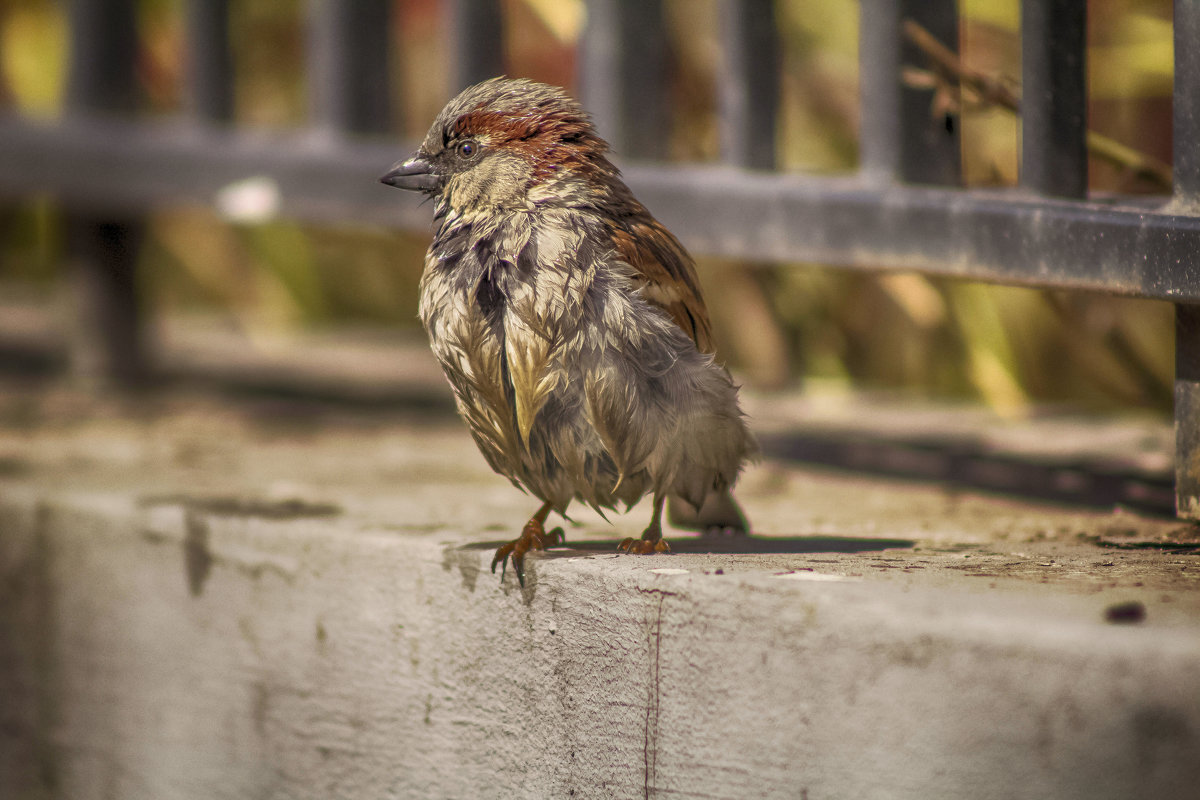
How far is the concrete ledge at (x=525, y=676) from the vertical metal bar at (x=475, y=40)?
1.48 m

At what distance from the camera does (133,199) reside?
189 inches

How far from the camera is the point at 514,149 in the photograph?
8.53 ft

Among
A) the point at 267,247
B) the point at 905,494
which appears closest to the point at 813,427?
the point at 905,494

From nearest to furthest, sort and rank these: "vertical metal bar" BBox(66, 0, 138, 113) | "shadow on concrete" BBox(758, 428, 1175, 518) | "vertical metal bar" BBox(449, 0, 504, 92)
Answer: "shadow on concrete" BBox(758, 428, 1175, 518)
"vertical metal bar" BBox(449, 0, 504, 92)
"vertical metal bar" BBox(66, 0, 138, 113)

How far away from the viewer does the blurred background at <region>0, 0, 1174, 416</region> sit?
425 cm

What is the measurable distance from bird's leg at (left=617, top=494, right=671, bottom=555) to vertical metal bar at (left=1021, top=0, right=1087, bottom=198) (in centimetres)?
100

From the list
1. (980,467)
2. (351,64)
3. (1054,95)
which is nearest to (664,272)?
(1054,95)

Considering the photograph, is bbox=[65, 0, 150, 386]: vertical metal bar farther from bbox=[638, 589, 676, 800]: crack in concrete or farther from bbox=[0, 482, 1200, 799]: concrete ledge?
bbox=[638, 589, 676, 800]: crack in concrete

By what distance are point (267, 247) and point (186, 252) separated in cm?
90

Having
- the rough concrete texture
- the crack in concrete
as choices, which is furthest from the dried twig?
the crack in concrete

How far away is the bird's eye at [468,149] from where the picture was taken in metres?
2.64

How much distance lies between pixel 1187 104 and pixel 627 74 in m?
1.52

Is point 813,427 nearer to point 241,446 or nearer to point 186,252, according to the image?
point 241,446

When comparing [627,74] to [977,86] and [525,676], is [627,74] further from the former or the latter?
[525,676]
